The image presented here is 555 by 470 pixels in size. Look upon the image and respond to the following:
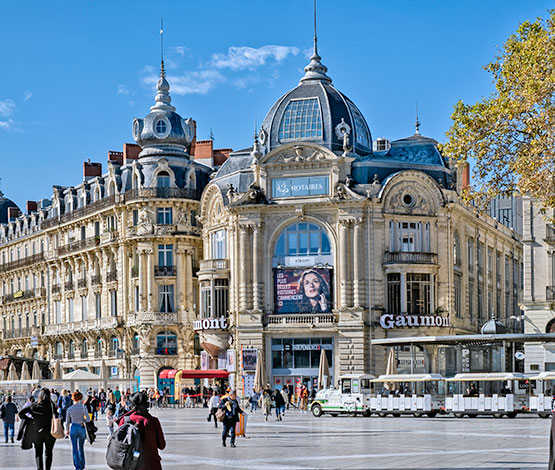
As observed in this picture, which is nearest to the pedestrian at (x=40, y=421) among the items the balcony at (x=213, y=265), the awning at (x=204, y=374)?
the awning at (x=204, y=374)

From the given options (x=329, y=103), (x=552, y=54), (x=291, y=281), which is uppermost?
(x=329, y=103)

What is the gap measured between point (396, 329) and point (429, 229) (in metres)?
6.53

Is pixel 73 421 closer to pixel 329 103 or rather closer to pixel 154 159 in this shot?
pixel 329 103

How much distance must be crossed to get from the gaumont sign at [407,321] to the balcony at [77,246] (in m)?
25.4

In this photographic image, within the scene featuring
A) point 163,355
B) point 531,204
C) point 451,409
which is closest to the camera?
point 451,409

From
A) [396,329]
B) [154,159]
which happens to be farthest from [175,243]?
[396,329]

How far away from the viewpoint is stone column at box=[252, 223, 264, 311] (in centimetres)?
6862

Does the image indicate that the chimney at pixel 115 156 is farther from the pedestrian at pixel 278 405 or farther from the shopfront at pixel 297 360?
the pedestrian at pixel 278 405

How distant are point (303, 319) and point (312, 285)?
6.81ft

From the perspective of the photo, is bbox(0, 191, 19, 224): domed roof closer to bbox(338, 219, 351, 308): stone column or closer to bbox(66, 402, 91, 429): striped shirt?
bbox(338, 219, 351, 308): stone column

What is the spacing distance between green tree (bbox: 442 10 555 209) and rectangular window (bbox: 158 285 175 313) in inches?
1964

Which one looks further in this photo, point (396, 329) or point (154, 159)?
point (154, 159)

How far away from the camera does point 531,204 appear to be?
202ft

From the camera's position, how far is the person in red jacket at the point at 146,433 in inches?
555
